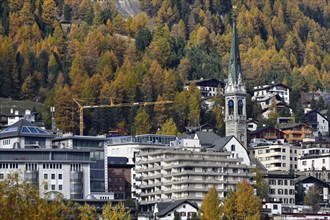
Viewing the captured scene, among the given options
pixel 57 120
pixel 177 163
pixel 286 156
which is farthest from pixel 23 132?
pixel 286 156

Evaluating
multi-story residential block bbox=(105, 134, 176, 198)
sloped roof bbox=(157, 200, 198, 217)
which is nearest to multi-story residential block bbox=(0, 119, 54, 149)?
multi-story residential block bbox=(105, 134, 176, 198)

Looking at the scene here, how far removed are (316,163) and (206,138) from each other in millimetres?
17283

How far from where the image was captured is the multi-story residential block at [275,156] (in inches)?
7717

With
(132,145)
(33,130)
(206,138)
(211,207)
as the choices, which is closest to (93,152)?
(33,130)

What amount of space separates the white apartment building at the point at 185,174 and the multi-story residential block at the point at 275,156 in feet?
76.9

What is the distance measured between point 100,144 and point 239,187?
64.6 ft

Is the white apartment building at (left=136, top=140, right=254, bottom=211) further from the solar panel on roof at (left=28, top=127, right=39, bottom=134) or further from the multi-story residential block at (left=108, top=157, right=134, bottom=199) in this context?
the solar panel on roof at (left=28, top=127, right=39, bottom=134)

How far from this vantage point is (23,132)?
161000 millimetres

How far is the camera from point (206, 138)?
18800cm

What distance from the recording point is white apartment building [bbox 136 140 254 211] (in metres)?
164

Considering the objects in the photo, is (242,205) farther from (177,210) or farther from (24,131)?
(24,131)

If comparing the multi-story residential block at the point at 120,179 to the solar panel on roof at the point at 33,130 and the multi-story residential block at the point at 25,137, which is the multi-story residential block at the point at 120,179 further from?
the solar panel on roof at the point at 33,130

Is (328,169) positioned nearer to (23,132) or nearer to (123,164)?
(123,164)

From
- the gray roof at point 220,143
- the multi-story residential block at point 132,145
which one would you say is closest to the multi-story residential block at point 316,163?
the gray roof at point 220,143
